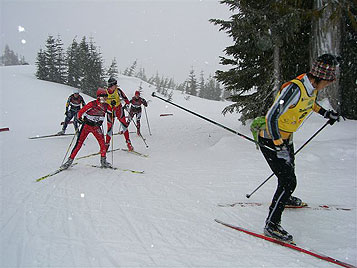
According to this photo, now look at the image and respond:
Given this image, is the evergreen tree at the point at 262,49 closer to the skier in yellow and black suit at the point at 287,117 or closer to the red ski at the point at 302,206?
the red ski at the point at 302,206

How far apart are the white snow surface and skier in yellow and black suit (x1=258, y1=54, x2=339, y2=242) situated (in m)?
0.46

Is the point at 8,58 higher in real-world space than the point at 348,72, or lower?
higher

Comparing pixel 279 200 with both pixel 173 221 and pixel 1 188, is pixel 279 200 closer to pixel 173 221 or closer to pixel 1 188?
pixel 173 221

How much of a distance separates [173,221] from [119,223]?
0.87 metres

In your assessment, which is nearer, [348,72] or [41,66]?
[348,72]

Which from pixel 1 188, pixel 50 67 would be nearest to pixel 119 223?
pixel 1 188

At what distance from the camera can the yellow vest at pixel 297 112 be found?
313 centimetres

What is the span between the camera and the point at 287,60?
1064 centimetres

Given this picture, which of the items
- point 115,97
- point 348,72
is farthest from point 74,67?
point 348,72

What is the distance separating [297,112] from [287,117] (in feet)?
0.47

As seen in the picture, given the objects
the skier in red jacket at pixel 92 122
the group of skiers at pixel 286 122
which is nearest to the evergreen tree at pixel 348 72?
the group of skiers at pixel 286 122

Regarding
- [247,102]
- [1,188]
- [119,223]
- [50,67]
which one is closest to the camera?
[119,223]

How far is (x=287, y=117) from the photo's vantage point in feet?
10.8

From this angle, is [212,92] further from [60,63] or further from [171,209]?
[171,209]
